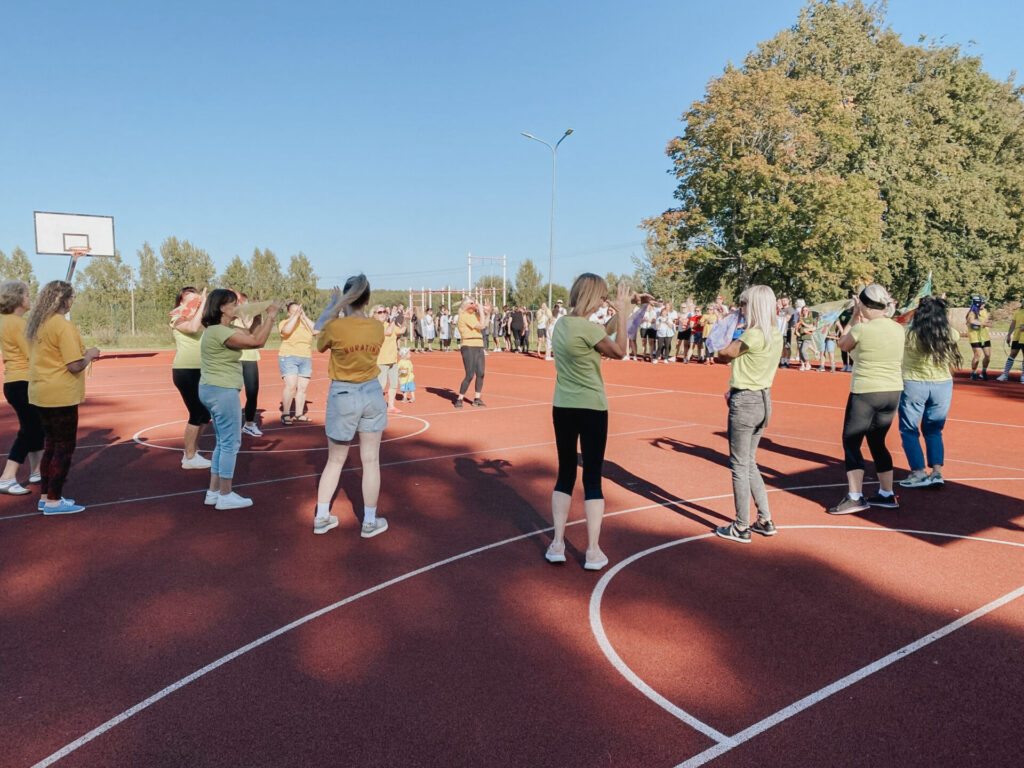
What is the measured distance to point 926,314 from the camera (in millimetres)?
7301

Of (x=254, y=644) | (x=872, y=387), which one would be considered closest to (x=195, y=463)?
(x=254, y=644)

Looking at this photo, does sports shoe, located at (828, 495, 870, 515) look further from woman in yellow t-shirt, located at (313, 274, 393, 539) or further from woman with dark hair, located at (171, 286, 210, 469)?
woman with dark hair, located at (171, 286, 210, 469)

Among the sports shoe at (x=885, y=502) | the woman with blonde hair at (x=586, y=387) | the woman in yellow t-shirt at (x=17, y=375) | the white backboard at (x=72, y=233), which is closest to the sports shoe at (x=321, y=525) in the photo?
the woman with blonde hair at (x=586, y=387)

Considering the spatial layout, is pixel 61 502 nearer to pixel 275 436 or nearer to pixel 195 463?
pixel 195 463

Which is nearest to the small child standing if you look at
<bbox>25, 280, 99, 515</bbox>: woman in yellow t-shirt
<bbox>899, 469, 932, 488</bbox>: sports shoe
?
<bbox>25, 280, 99, 515</bbox>: woman in yellow t-shirt

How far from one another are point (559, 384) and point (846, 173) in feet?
116

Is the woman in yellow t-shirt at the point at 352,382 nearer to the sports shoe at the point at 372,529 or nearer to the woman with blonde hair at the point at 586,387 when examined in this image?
the sports shoe at the point at 372,529

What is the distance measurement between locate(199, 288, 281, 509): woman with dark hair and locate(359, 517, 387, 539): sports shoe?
4.95ft

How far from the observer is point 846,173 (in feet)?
114

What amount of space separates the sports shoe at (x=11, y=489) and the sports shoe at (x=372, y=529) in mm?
3777

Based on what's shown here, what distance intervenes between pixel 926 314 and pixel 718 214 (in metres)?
28.3

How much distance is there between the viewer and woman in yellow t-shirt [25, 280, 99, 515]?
6129 millimetres

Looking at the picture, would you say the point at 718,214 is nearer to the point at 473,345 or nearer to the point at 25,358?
the point at 473,345

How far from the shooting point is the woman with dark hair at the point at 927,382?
7.21m
